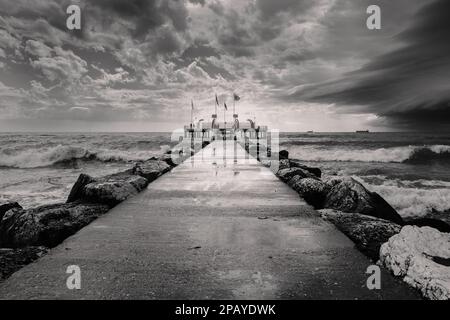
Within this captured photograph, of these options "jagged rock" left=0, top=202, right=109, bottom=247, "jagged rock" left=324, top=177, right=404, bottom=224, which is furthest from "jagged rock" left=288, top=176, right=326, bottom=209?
"jagged rock" left=0, top=202, right=109, bottom=247

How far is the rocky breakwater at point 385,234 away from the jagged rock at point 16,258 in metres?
2.72

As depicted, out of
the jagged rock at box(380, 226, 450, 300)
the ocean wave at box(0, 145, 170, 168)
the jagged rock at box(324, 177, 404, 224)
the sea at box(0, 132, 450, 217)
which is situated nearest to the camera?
the jagged rock at box(380, 226, 450, 300)

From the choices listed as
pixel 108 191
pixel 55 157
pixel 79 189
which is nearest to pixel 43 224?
pixel 108 191

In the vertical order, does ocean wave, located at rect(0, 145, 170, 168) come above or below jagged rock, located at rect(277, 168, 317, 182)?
below

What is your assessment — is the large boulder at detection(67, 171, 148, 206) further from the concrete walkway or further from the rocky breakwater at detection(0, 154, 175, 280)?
the concrete walkway

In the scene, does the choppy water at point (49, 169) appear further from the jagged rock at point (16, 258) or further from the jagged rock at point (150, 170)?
the jagged rock at point (16, 258)

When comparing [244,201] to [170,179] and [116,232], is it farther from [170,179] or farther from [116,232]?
[170,179]

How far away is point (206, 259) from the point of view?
2.55 meters

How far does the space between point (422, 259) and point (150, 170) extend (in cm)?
582

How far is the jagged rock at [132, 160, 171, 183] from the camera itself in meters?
6.78

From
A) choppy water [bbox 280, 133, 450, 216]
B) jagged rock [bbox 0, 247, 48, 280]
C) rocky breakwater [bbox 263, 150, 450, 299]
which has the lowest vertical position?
choppy water [bbox 280, 133, 450, 216]

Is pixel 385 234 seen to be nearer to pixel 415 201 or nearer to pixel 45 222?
pixel 45 222

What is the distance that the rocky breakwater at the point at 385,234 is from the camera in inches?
79.3

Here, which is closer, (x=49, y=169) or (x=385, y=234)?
(x=385, y=234)
